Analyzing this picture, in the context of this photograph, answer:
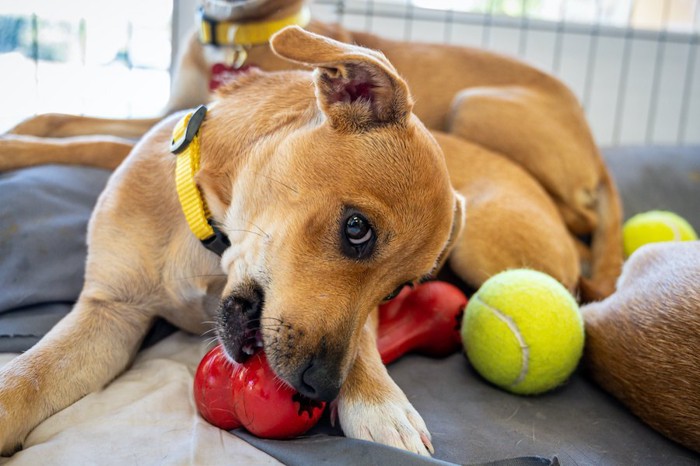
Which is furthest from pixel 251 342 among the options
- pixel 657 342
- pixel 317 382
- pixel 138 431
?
pixel 657 342

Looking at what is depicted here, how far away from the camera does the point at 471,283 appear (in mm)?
2453

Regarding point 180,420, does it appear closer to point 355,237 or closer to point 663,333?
point 355,237

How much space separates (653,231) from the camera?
10.3 ft

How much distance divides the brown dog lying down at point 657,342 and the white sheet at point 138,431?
3.47 feet

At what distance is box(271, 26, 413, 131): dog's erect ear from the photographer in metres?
1.55

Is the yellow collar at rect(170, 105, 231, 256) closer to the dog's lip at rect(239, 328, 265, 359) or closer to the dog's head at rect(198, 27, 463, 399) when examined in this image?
the dog's head at rect(198, 27, 463, 399)

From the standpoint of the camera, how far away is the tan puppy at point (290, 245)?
1475 mm

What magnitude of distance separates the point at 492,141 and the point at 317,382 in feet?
6.45

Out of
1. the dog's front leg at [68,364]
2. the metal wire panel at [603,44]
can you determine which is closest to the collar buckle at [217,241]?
the dog's front leg at [68,364]

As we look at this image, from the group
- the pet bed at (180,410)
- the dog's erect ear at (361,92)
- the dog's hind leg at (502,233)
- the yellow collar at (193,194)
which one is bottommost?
the pet bed at (180,410)

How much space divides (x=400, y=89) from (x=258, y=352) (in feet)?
2.36

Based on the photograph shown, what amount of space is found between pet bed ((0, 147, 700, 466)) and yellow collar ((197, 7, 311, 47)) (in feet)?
3.28

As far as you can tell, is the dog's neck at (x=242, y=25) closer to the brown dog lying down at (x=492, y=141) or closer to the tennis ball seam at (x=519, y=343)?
the brown dog lying down at (x=492, y=141)

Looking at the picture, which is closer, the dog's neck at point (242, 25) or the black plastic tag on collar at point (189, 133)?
the black plastic tag on collar at point (189, 133)
